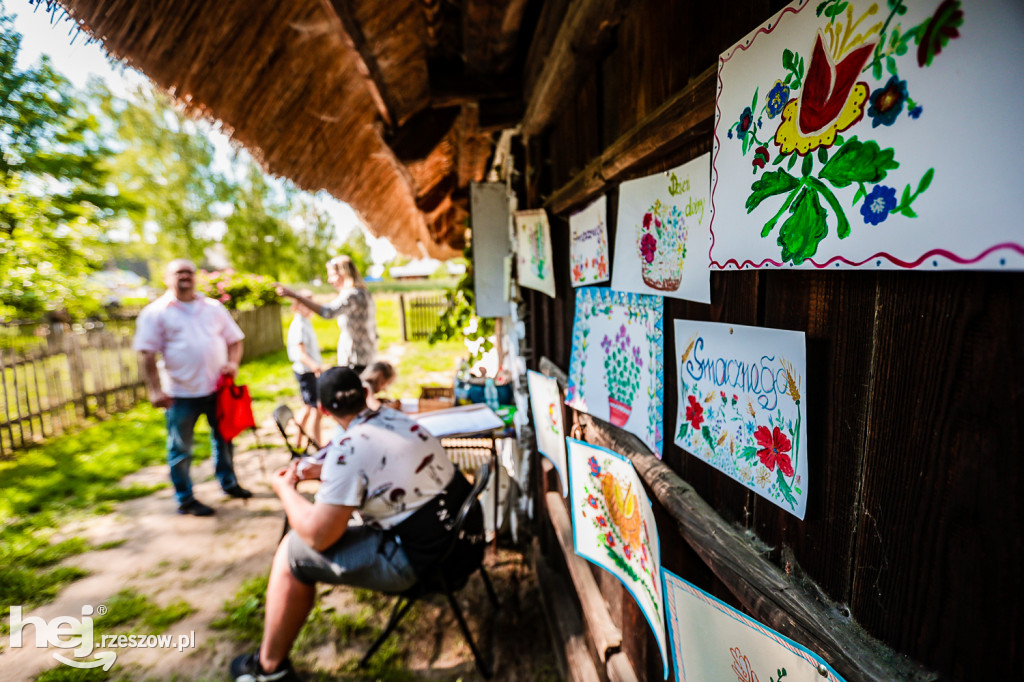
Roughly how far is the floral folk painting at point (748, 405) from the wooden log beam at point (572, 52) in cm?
83

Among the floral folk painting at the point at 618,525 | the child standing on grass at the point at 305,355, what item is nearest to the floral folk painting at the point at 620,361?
the floral folk painting at the point at 618,525

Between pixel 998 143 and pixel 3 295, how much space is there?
1762 millimetres

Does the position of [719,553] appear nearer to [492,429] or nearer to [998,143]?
[998,143]

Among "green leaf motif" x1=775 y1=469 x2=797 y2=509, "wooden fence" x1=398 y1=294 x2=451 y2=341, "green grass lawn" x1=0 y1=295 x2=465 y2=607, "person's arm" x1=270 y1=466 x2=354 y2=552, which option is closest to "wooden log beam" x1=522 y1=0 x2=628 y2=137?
"green leaf motif" x1=775 y1=469 x2=797 y2=509

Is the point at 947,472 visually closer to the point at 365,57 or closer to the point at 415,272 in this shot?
the point at 365,57

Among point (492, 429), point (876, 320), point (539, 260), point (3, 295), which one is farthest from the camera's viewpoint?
point (492, 429)

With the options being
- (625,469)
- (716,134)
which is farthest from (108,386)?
(716,134)

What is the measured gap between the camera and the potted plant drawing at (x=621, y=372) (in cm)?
124

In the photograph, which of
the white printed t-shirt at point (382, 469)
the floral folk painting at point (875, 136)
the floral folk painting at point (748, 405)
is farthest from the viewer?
the white printed t-shirt at point (382, 469)

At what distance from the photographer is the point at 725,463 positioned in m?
0.83

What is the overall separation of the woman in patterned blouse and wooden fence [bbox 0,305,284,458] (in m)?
2.29

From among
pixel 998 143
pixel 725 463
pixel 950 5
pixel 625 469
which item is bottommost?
pixel 625 469

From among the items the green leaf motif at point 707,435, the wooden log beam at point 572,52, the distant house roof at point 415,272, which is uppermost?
the distant house roof at point 415,272

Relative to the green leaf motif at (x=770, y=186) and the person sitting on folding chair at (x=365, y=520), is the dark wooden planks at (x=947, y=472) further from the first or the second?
the person sitting on folding chair at (x=365, y=520)
